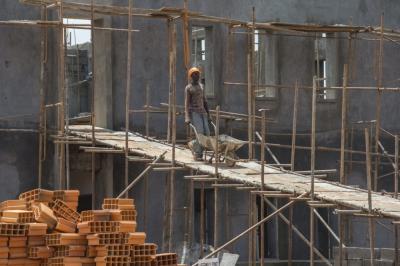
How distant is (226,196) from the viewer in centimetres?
2881

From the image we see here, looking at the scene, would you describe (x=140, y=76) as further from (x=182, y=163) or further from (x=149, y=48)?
(x=182, y=163)

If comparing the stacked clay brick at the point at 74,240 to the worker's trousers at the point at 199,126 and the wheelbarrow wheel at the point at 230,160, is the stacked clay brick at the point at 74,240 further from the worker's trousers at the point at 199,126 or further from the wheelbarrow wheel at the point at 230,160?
the worker's trousers at the point at 199,126

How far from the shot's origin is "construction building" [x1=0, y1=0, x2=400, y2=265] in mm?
26172

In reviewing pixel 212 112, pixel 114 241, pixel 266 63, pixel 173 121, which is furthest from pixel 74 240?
pixel 266 63

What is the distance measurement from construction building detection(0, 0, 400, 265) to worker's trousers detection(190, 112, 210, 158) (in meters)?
0.36

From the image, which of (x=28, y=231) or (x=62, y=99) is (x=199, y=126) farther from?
(x=28, y=231)

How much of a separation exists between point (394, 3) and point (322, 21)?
206 cm

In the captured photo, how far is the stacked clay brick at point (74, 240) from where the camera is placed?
20.2 meters

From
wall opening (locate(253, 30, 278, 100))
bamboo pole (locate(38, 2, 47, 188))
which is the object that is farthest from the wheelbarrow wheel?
wall opening (locate(253, 30, 278, 100))

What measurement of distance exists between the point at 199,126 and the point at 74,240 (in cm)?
518

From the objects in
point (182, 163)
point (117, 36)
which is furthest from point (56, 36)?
point (182, 163)

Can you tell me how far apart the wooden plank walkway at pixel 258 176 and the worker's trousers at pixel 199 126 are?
0.24 meters

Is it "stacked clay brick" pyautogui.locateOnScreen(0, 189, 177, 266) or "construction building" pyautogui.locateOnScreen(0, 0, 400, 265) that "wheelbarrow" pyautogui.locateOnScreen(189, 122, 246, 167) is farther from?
"stacked clay brick" pyautogui.locateOnScreen(0, 189, 177, 266)

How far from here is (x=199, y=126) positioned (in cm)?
2492
